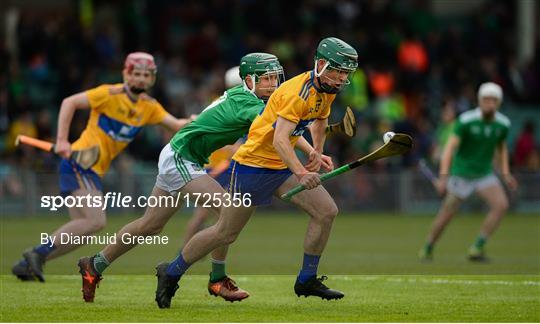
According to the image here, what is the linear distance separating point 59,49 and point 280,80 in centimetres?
1487

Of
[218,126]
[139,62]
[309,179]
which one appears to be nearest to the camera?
[309,179]

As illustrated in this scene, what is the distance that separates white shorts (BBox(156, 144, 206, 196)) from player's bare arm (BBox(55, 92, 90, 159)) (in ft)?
7.88

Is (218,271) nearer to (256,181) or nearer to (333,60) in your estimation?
(256,181)

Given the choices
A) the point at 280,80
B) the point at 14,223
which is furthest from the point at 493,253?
the point at 14,223

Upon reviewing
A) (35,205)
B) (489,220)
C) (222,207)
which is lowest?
(35,205)

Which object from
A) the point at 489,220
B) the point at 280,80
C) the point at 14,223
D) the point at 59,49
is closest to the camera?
the point at 280,80

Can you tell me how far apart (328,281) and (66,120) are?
10.2ft

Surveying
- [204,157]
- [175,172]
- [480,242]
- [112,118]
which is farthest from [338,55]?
[480,242]

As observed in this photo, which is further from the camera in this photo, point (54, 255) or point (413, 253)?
point (413, 253)

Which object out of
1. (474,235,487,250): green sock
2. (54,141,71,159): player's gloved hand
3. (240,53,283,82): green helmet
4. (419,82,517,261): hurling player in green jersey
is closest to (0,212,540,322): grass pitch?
(474,235,487,250): green sock

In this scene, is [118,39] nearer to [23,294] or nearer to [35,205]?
[35,205]

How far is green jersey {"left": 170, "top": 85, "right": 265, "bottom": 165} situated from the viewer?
10578mm

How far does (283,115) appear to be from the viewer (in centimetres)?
998

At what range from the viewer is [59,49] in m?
25.4
